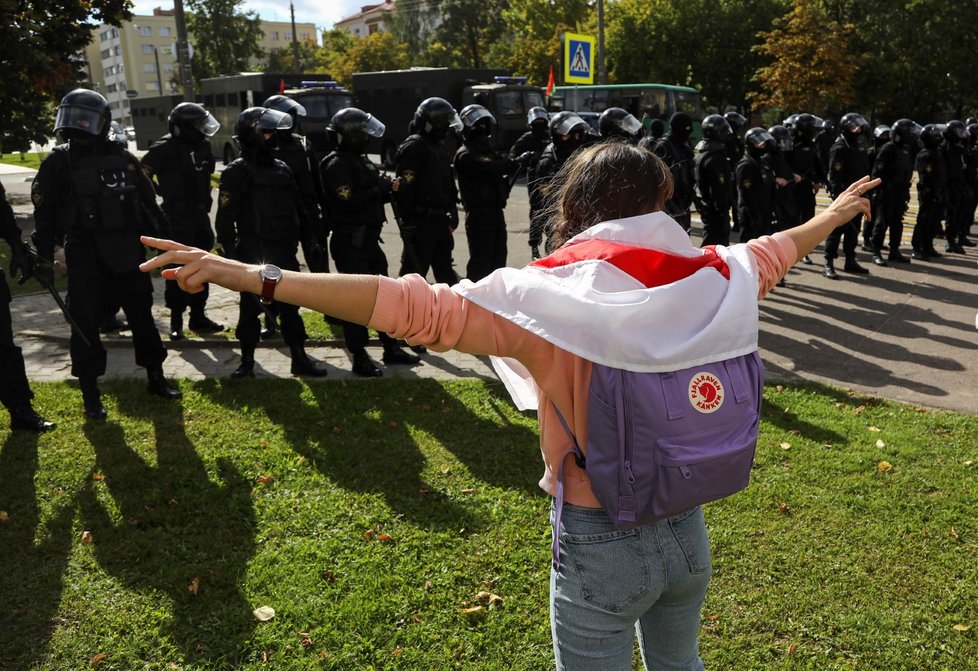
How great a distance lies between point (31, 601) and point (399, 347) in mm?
4122

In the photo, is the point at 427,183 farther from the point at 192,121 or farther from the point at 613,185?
the point at 613,185

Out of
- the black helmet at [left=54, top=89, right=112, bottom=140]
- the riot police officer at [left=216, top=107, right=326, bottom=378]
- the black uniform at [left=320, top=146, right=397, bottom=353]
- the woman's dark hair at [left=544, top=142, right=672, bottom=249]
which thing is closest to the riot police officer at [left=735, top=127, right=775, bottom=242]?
the black uniform at [left=320, top=146, right=397, bottom=353]

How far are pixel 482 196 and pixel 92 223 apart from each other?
3.39 metres

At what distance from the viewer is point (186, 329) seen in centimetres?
864

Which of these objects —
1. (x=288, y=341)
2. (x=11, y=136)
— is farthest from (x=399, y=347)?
(x=11, y=136)

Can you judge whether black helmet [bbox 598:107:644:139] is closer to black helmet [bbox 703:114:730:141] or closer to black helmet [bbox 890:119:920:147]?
black helmet [bbox 703:114:730:141]

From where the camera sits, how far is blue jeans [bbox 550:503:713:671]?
6.56 ft

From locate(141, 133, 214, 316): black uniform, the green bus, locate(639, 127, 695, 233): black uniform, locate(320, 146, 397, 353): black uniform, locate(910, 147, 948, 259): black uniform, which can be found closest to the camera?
locate(320, 146, 397, 353): black uniform

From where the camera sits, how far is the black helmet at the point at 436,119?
7.07 m

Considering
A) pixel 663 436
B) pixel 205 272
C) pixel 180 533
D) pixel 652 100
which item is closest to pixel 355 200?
pixel 180 533

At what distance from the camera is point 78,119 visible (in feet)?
18.2

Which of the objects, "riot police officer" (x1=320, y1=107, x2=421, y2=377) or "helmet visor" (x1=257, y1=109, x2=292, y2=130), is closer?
"helmet visor" (x1=257, y1=109, x2=292, y2=130)

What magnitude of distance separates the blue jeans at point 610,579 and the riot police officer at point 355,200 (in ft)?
16.5

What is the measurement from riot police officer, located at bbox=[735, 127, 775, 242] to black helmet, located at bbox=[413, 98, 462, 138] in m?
4.23
